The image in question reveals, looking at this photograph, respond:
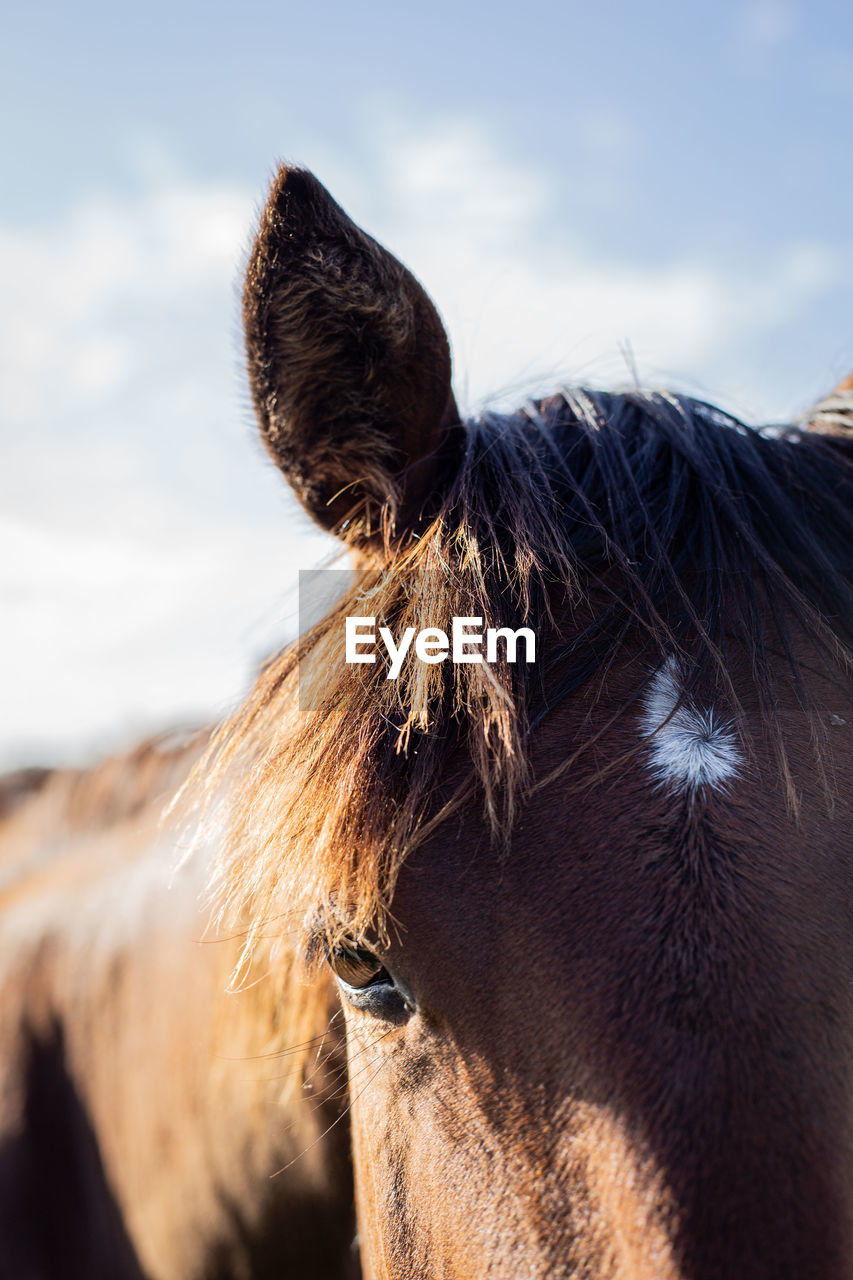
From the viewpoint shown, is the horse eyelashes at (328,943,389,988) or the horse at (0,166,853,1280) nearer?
the horse at (0,166,853,1280)

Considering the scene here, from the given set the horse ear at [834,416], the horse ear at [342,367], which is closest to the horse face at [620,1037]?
the horse ear at [342,367]

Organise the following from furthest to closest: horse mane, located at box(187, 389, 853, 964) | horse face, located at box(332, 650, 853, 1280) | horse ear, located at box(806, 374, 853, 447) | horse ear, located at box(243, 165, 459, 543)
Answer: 1. horse ear, located at box(806, 374, 853, 447)
2. horse ear, located at box(243, 165, 459, 543)
3. horse mane, located at box(187, 389, 853, 964)
4. horse face, located at box(332, 650, 853, 1280)

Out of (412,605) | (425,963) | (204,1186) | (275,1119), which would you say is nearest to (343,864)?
(425,963)

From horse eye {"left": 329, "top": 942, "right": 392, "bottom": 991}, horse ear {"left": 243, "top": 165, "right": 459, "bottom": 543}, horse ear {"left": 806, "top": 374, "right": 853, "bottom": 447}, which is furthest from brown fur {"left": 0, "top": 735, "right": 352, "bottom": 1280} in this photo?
horse ear {"left": 806, "top": 374, "right": 853, "bottom": 447}

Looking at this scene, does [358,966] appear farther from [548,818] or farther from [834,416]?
[834,416]

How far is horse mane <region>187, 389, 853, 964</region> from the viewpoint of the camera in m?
1.18

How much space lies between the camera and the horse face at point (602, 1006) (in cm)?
86

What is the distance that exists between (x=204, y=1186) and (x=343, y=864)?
4.97 ft

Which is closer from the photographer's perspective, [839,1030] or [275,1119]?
[839,1030]

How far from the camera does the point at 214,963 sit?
2188mm

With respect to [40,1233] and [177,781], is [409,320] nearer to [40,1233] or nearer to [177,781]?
[177,781]

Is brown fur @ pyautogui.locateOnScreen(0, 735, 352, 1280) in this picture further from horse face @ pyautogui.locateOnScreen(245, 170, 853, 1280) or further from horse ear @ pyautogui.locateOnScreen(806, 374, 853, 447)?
horse ear @ pyautogui.locateOnScreen(806, 374, 853, 447)

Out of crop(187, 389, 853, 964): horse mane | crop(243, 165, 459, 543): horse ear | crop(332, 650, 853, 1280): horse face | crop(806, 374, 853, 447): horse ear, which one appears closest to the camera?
crop(332, 650, 853, 1280): horse face

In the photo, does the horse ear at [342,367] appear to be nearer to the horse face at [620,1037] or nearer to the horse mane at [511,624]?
the horse mane at [511,624]
